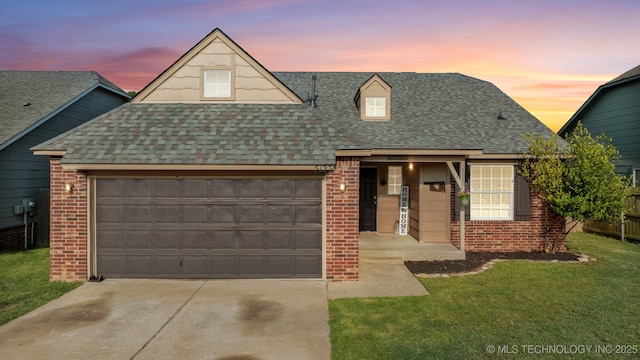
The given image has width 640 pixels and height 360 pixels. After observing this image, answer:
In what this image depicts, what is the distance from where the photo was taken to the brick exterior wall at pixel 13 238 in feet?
42.8

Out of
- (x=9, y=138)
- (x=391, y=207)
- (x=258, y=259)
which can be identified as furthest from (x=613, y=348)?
(x=9, y=138)

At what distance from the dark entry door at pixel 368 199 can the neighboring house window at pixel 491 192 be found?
11.3ft

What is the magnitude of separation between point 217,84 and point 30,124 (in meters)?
8.10

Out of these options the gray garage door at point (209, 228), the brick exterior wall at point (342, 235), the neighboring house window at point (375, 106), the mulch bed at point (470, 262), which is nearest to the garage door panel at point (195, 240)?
the gray garage door at point (209, 228)

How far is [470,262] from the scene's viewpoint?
1122 cm

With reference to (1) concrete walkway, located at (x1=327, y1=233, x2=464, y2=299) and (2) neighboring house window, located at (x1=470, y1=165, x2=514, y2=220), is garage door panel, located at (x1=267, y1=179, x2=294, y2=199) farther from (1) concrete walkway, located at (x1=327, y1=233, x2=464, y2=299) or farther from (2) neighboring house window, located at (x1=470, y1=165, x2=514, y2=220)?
(2) neighboring house window, located at (x1=470, y1=165, x2=514, y2=220)

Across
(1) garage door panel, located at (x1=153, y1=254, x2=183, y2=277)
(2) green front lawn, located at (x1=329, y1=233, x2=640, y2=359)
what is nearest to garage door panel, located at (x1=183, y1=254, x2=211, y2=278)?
(1) garage door panel, located at (x1=153, y1=254, x2=183, y2=277)

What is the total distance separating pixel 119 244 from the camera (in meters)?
9.64

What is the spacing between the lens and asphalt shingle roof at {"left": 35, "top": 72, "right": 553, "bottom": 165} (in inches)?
361

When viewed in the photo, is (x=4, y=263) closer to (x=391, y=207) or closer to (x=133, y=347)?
(x=133, y=347)

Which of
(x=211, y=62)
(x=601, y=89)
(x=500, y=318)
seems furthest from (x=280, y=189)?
(x=601, y=89)

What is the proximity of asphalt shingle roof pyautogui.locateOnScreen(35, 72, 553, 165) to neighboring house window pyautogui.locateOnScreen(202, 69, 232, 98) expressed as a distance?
31cm

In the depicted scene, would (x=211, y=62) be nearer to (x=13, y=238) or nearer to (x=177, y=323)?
(x=177, y=323)

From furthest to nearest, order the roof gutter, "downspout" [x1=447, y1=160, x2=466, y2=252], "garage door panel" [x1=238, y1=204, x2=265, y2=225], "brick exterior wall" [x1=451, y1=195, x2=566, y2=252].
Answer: "brick exterior wall" [x1=451, y1=195, x2=566, y2=252] → "downspout" [x1=447, y1=160, x2=466, y2=252] → "garage door panel" [x1=238, y1=204, x2=265, y2=225] → the roof gutter
